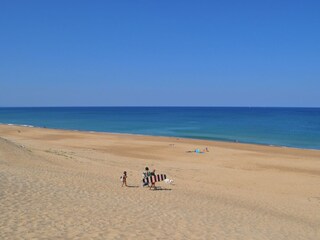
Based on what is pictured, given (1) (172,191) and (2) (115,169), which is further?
(2) (115,169)

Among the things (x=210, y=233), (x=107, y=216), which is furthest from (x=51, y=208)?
(x=210, y=233)

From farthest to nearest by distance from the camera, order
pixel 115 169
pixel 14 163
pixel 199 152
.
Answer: pixel 199 152 → pixel 115 169 → pixel 14 163

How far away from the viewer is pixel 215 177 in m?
25.4

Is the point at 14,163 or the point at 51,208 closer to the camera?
the point at 51,208

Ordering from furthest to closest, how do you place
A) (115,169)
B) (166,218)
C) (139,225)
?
(115,169) < (166,218) < (139,225)

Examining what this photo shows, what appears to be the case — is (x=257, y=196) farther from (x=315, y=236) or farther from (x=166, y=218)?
(x=166, y=218)

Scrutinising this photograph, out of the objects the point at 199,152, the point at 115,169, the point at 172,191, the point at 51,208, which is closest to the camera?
the point at 51,208

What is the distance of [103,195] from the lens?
598 inches

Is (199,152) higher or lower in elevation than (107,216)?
higher

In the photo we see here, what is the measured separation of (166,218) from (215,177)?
44.4ft

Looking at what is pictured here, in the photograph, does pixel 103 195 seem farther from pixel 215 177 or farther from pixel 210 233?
pixel 215 177

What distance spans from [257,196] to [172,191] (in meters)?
4.52

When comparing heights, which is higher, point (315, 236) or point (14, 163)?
point (14, 163)

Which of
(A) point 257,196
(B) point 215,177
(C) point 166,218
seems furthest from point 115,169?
(C) point 166,218
